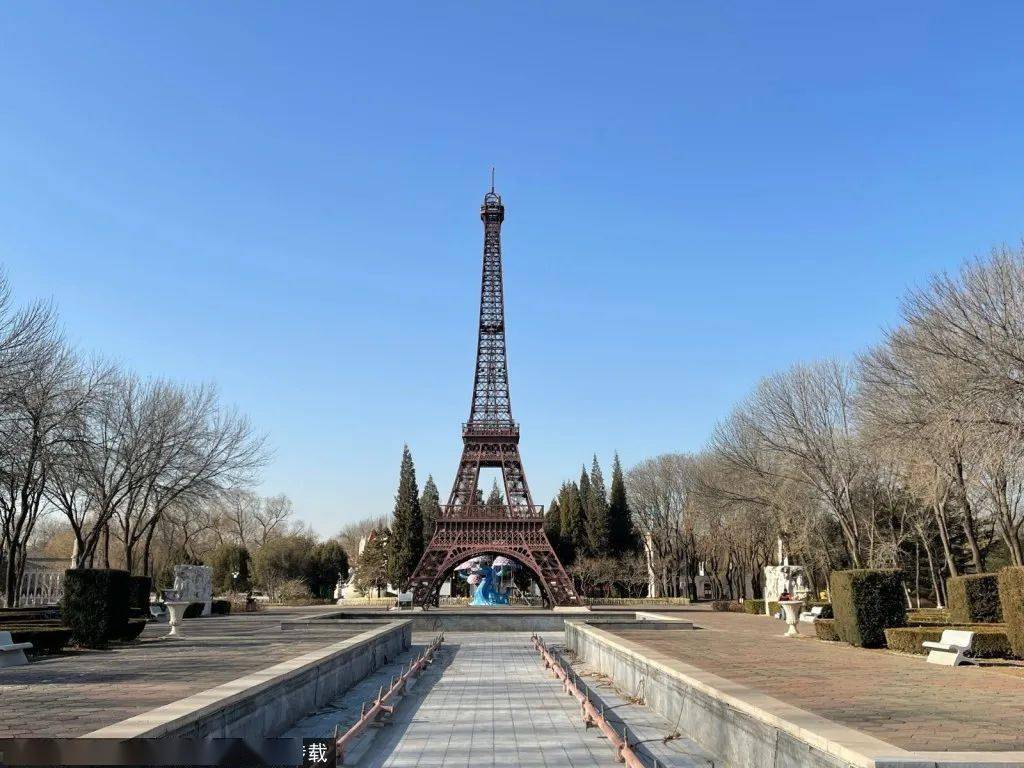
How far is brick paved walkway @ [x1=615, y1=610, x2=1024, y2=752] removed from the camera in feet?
24.4

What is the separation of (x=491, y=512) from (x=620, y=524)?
75.0 ft

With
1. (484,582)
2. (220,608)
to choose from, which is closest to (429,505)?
A: (484,582)

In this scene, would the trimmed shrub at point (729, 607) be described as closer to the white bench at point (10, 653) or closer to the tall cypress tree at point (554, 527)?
the tall cypress tree at point (554, 527)

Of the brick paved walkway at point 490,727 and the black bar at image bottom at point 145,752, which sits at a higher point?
the black bar at image bottom at point 145,752

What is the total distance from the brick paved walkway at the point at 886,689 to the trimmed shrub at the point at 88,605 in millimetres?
12426

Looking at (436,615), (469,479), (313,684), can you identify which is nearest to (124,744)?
(313,684)

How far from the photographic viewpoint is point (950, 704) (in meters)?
9.57

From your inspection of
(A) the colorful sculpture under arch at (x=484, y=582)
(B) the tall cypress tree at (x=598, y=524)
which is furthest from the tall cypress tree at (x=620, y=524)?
(A) the colorful sculpture under arch at (x=484, y=582)

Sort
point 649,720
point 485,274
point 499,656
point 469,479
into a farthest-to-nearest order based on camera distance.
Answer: point 485,274, point 469,479, point 499,656, point 649,720

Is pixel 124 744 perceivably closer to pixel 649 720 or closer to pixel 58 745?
pixel 58 745

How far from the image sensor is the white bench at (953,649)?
15.0 m

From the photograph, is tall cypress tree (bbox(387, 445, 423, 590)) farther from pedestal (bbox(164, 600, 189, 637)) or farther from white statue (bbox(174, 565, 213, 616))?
pedestal (bbox(164, 600, 189, 637))

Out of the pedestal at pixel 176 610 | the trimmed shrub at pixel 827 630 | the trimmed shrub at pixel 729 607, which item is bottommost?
the trimmed shrub at pixel 729 607

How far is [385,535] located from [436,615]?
1720 inches
